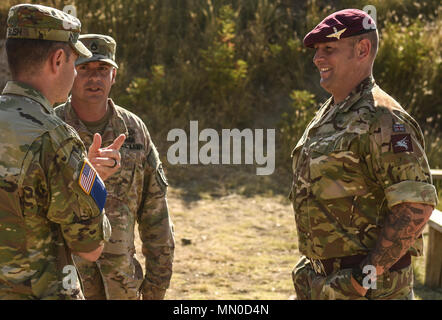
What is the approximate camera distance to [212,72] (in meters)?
9.26

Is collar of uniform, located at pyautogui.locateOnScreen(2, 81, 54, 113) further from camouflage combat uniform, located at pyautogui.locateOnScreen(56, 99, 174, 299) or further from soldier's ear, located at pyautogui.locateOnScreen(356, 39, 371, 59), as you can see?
soldier's ear, located at pyautogui.locateOnScreen(356, 39, 371, 59)

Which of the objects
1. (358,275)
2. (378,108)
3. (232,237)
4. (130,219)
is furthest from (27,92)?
(232,237)

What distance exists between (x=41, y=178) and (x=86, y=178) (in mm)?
163

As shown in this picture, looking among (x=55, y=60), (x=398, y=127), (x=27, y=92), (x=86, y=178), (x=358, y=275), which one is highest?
(x=55, y=60)

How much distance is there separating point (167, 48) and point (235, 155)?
2523 mm

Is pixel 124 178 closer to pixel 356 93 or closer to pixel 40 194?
pixel 40 194

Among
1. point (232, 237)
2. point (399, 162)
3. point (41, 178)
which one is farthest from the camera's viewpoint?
point (232, 237)

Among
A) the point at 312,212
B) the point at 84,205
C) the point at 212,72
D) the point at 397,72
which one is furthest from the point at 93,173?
the point at 397,72

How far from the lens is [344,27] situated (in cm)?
278

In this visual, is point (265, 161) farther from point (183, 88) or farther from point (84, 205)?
point (84, 205)

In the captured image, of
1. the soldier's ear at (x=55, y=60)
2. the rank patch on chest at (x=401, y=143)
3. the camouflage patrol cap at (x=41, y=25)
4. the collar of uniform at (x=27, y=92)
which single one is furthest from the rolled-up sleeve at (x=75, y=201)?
the rank patch on chest at (x=401, y=143)

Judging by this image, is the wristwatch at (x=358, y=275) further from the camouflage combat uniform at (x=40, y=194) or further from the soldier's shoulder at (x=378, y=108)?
the camouflage combat uniform at (x=40, y=194)

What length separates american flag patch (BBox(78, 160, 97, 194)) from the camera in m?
2.26

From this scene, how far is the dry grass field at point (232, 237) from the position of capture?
5516 mm
